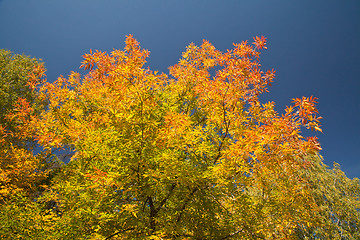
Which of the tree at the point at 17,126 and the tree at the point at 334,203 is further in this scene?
the tree at the point at 334,203

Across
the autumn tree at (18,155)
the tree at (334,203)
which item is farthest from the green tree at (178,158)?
the tree at (334,203)

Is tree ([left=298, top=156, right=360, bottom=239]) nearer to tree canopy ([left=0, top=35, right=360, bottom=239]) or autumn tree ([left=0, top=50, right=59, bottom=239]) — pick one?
tree canopy ([left=0, top=35, right=360, bottom=239])

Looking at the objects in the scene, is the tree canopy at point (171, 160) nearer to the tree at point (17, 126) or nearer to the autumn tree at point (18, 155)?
the autumn tree at point (18, 155)

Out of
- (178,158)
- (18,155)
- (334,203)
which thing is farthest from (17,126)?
(334,203)

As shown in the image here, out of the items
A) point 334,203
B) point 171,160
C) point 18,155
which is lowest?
point 171,160

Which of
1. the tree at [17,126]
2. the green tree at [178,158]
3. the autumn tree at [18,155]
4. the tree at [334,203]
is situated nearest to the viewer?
the green tree at [178,158]

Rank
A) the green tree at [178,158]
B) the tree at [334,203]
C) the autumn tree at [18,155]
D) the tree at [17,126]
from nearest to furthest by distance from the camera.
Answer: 1. the green tree at [178,158]
2. the autumn tree at [18,155]
3. the tree at [17,126]
4. the tree at [334,203]

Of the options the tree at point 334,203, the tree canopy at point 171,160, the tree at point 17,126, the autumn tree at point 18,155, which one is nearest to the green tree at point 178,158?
the tree canopy at point 171,160

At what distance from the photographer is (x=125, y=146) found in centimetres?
332

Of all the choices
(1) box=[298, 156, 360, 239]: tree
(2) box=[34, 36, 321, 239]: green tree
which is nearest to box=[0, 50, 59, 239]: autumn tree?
(2) box=[34, 36, 321, 239]: green tree

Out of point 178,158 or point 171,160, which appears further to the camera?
point 178,158

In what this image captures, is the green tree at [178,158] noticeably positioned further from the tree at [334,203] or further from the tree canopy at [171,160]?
the tree at [334,203]

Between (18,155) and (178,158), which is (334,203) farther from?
(18,155)

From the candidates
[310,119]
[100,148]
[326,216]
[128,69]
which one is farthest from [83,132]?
[326,216]
